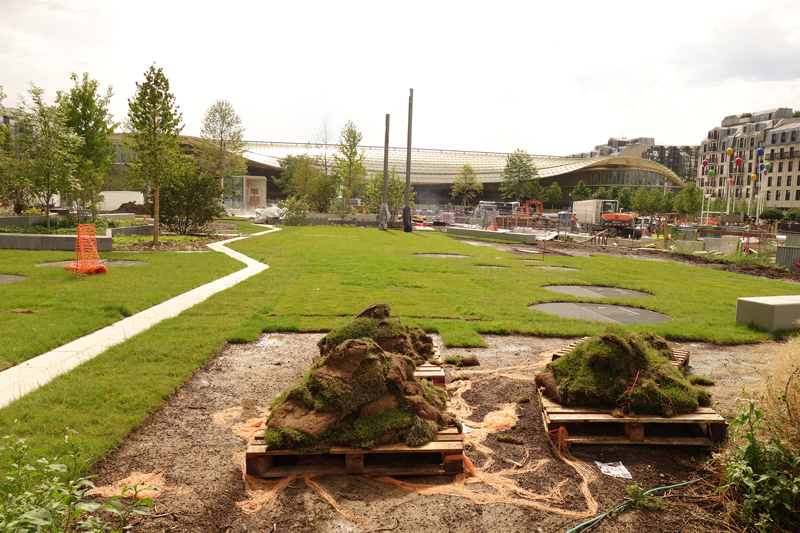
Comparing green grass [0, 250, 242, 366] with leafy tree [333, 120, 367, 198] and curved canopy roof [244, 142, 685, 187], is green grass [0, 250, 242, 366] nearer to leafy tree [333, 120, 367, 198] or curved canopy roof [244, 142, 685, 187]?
leafy tree [333, 120, 367, 198]

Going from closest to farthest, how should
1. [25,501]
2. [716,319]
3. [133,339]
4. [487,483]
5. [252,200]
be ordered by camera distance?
[25,501]
[487,483]
[133,339]
[716,319]
[252,200]

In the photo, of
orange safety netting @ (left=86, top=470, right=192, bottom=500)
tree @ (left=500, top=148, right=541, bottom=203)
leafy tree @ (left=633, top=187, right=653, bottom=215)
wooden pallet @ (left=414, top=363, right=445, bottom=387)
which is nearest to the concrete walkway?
orange safety netting @ (left=86, top=470, right=192, bottom=500)

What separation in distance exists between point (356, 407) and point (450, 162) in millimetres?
125362

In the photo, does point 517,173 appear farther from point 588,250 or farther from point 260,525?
point 260,525

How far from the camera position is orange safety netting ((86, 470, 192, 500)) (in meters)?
3.58

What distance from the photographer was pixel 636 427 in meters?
4.52

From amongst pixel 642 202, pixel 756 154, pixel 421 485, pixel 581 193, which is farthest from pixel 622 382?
pixel 756 154

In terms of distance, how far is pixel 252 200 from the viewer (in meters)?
57.9

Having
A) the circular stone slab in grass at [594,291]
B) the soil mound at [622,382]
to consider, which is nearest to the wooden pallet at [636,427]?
the soil mound at [622,382]

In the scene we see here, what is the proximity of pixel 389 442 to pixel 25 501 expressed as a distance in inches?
92.9

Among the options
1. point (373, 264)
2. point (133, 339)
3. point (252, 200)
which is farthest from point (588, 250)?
point (252, 200)

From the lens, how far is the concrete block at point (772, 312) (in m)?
9.01

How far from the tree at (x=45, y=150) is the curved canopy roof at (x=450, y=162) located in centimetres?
8128

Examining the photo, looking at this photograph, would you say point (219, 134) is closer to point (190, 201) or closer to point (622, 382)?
point (190, 201)
